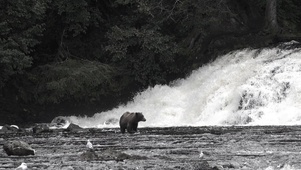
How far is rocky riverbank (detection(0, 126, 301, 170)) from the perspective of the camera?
48.7 feet

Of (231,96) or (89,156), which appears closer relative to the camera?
(89,156)

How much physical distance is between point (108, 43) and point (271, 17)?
9.31 meters

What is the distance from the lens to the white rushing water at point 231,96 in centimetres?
2762

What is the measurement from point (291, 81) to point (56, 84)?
11988 mm

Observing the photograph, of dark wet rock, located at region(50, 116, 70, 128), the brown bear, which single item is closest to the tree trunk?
dark wet rock, located at region(50, 116, 70, 128)

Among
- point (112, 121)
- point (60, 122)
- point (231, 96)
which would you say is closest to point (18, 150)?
point (231, 96)

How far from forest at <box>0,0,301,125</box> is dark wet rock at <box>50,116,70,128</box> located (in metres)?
0.58

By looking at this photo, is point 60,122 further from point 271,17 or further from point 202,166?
point 202,166

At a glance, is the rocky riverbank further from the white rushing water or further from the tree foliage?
the tree foliage

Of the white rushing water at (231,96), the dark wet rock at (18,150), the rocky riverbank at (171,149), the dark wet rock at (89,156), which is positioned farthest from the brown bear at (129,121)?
the dark wet rock at (89,156)

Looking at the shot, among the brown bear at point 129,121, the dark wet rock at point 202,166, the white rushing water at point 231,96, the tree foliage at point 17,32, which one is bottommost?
the dark wet rock at point 202,166

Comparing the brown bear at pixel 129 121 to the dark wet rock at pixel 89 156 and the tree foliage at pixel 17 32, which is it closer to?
the dark wet rock at pixel 89 156

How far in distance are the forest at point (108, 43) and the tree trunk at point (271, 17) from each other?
0.06 metres

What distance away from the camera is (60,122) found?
32406mm
